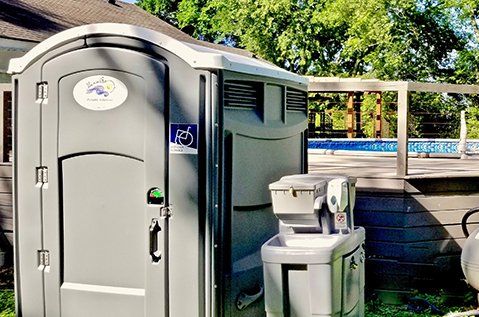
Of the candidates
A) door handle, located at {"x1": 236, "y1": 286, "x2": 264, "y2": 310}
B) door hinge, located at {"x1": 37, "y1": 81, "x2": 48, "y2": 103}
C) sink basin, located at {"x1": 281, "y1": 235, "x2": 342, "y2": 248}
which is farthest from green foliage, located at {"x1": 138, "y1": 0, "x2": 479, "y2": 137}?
door hinge, located at {"x1": 37, "y1": 81, "x2": 48, "y2": 103}

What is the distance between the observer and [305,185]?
324 centimetres

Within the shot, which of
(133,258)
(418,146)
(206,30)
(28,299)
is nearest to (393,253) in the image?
(133,258)

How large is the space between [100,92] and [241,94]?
73cm

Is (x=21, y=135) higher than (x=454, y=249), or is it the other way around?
(x=21, y=135)

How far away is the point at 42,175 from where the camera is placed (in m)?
3.45

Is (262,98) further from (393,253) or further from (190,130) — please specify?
(393,253)

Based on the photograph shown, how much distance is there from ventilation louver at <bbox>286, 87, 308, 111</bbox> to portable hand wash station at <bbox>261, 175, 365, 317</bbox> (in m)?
0.81

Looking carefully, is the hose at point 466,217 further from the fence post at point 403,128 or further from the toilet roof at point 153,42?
the toilet roof at point 153,42

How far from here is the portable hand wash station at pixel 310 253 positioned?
10.3ft

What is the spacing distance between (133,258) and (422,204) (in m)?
2.40

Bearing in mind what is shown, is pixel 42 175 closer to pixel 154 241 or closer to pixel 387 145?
pixel 154 241

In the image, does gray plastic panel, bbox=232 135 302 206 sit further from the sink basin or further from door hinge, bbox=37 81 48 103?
door hinge, bbox=37 81 48 103

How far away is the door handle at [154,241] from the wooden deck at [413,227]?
209cm

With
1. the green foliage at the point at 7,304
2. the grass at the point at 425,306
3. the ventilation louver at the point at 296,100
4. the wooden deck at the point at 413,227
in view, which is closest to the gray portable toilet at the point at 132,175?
the ventilation louver at the point at 296,100
